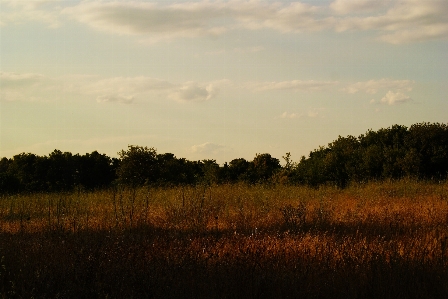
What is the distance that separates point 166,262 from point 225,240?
5.91ft

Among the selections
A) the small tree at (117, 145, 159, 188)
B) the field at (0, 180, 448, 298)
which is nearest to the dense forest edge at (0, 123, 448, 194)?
the small tree at (117, 145, 159, 188)

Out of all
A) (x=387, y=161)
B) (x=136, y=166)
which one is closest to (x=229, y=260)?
(x=136, y=166)

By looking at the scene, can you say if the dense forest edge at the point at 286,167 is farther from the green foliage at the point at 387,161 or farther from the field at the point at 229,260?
the field at the point at 229,260

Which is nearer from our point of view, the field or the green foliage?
the field

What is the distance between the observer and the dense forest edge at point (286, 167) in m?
24.8

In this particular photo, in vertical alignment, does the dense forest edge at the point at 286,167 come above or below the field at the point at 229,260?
above

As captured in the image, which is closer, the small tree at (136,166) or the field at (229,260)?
the field at (229,260)

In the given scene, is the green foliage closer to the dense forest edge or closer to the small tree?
the dense forest edge

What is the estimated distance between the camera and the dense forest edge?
Result: 2475 cm

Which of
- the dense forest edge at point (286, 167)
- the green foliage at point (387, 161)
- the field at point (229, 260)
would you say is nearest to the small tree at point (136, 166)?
the dense forest edge at point (286, 167)

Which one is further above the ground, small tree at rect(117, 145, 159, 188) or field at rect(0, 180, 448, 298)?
small tree at rect(117, 145, 159, 188)

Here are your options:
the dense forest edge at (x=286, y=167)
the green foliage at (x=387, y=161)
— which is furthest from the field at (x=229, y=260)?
the green foliage at (x=387, y=161)

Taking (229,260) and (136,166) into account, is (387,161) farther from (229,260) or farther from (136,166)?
(229,260)

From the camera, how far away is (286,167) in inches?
1064
